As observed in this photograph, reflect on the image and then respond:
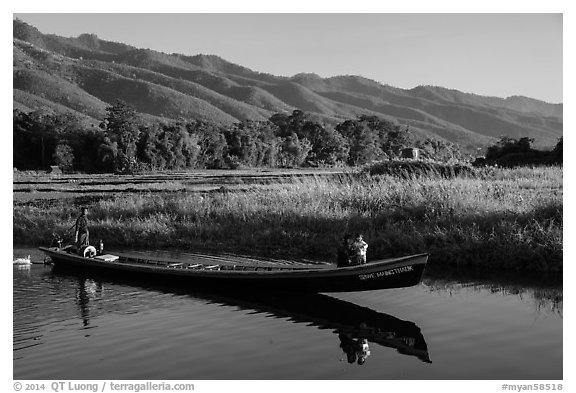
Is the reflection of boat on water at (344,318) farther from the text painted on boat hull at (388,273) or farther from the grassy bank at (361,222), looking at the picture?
the grassy bank at (361,222)

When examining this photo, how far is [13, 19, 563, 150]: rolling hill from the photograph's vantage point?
354ft

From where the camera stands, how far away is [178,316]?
543 inches

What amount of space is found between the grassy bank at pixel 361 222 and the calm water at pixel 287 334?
2.83 m

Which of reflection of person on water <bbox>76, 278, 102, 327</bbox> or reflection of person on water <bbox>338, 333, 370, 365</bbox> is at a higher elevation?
reflection of person on water <bbox>76, 278, 102, 327</bbox>

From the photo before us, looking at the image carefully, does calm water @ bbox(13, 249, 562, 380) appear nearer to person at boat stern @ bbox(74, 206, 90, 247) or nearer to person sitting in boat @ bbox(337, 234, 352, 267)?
person sitting in boat @ bbox(337, 234, 352, 267)

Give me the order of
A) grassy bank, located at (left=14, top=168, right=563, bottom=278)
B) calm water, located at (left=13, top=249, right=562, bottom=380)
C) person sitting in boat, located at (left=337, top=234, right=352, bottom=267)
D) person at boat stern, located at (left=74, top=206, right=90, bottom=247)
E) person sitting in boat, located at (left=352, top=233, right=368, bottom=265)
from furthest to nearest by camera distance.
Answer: person at boat stern, located at (left=74, top=206, right=90, bottom=247) < grassy bank, located at (left=14, top=168, right=563, bottom=278) < person sitting in boat, located at (left=337, top=234, right=352, bottom=267) < person sitting in boat, located at (left=352, top=233, right=368, bottom=265) < calm water, located at (left=13, top=249, right=562, bottom=380)

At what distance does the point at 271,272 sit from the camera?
49.4ft

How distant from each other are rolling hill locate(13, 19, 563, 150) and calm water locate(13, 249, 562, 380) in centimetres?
7813

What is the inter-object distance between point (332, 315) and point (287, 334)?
1793 mm

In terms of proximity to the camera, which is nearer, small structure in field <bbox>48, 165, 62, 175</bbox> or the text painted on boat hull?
the text painted on boat hull

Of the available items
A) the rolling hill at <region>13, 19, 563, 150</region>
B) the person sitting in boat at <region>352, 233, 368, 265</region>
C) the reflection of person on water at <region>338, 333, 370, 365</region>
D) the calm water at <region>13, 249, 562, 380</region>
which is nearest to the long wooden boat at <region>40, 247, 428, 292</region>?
the calm water at <region>13, 249, 562, 380</region>

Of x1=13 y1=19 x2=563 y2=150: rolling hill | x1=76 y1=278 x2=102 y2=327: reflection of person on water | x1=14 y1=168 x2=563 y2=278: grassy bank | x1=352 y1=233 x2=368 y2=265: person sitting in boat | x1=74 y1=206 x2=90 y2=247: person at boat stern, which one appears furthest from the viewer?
x1=13 y1=19 x2=563 y2=150: rolling hill

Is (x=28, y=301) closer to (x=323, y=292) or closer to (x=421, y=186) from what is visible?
(x=323, y=292)

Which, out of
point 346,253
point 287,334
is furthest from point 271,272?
point 287,334
